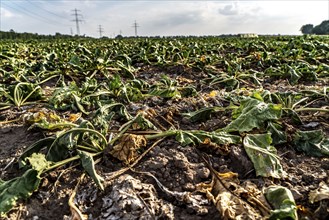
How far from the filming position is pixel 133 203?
179 cm

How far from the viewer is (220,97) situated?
11.9 feet

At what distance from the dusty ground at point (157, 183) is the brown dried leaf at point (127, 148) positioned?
47 millimetres

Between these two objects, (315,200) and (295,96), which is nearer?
(315,200)

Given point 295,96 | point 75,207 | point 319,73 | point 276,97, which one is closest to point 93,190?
point 75,207

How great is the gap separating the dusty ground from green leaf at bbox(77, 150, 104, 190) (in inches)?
2.7

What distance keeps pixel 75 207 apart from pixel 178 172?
2.13 ft

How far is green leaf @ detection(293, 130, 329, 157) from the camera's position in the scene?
7.51ft

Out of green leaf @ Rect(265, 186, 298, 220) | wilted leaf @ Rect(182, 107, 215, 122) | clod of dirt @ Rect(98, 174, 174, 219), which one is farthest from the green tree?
clod of dirt @ Rect(98, 174, 174, 219)

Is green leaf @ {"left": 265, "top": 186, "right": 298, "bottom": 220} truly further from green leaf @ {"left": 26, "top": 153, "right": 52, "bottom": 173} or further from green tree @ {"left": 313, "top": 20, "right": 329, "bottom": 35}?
green tree @ {"left": 313, "top": 20, "right": 329, "bottom": 35}

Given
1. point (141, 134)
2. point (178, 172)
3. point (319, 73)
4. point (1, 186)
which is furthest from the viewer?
point (319, 73)

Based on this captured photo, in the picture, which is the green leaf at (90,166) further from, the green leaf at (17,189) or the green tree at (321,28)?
the green tree at (321,28)

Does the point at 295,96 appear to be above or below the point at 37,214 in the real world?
above

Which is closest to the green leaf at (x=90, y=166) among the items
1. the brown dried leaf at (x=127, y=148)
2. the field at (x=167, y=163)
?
the field at (x=167, y=163)

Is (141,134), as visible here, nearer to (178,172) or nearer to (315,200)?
(178,172)
